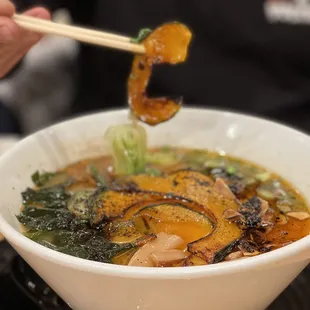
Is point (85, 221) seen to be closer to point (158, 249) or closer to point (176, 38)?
point (158, 249)

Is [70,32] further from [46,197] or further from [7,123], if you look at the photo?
[7,123]

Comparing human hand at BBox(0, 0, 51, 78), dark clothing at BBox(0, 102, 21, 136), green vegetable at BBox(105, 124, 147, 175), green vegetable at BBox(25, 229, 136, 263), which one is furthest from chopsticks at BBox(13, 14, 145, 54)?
dark clothing at BBox(0, 102, 21, 136)

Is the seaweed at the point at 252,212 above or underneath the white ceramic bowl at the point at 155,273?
underneath

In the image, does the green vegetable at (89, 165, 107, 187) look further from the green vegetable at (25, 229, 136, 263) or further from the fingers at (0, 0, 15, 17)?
the fingers at (0, 0, 15, 17)

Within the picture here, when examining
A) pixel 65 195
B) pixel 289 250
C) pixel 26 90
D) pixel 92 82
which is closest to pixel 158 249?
pixel 289 250

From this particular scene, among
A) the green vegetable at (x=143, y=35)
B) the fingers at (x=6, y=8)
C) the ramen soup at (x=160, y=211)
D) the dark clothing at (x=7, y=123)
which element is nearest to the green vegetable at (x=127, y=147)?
the ramen soup at (x=160, y=211)

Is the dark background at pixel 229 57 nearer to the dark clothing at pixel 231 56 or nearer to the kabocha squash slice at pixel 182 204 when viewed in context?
the dark clothing at pixel 231 56

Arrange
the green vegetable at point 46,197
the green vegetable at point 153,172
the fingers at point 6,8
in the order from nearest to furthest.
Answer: the fingers at point 6,8
the green vegetable at point 46,197
the green vegetable at point 153,172
